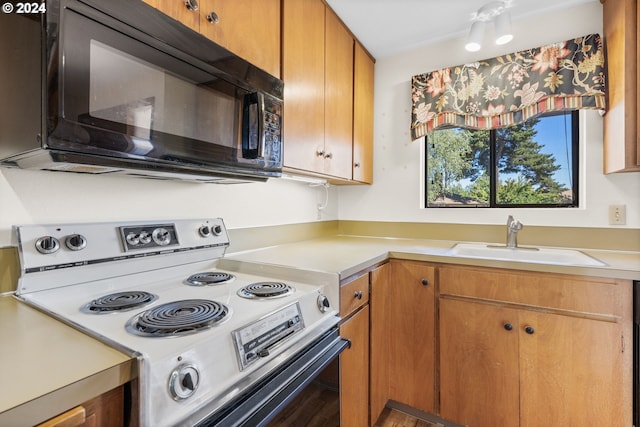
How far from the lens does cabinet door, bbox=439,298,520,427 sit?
4.71ft

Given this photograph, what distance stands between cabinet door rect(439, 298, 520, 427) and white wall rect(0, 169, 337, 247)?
3.66 ft

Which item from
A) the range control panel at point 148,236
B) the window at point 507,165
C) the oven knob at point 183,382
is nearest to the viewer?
the oven knob at point 183,382

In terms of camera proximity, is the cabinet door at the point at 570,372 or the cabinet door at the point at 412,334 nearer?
the cabinet door at the point at 570,372

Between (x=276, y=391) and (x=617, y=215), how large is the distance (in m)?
2.03

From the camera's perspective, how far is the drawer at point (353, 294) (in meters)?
1.23

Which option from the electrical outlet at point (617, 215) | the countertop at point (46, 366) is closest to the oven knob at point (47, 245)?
the countertop at point (46, 366)

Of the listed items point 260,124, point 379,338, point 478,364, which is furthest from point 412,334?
point 260,124

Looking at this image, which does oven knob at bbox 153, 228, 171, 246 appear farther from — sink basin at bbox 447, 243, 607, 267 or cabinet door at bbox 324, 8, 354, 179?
sink basin at bbox 447, 243, 607, 267

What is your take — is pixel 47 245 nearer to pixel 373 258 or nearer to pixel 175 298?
pixel 175 298

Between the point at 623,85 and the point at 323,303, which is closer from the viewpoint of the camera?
the point at 323,303

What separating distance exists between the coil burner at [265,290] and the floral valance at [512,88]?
61.8 inches

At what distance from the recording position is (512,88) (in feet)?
6.12

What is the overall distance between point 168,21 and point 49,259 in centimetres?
A: 76

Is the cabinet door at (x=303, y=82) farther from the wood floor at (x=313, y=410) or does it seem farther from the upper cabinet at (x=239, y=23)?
the wood floor at (x=313, y=410)
